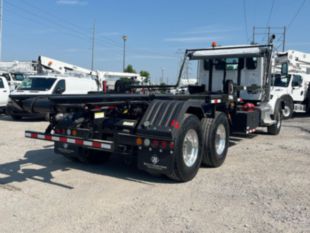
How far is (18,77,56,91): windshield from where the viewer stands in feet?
47.4

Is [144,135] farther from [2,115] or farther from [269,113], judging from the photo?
[2,115]

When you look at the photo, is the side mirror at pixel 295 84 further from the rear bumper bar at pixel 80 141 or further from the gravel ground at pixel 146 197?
the rear bumper bar at pixel 80 141

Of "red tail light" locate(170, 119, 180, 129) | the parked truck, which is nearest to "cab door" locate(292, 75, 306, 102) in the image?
the parked truck

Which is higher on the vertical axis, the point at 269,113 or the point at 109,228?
the point at 269,113

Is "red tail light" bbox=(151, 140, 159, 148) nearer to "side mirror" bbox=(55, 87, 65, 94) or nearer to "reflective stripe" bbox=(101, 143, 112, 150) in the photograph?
"reflective stripe" bbox=(101, 143, 112, 150)

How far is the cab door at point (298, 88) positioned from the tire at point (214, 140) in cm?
1109

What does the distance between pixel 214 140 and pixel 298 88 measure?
1217 cm

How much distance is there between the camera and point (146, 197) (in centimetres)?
491

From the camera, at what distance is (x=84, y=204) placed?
4617mm

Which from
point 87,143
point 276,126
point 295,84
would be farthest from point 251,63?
point 295,84

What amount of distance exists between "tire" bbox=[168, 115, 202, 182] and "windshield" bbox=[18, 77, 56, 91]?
9964 mm

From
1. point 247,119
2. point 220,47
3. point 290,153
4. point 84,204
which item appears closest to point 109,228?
point 84,204

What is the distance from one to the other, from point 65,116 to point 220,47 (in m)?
5.50

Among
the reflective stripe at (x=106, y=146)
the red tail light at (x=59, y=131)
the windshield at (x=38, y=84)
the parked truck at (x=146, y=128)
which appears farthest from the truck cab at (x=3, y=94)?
the reflective stripe at (x=106, y=146)
